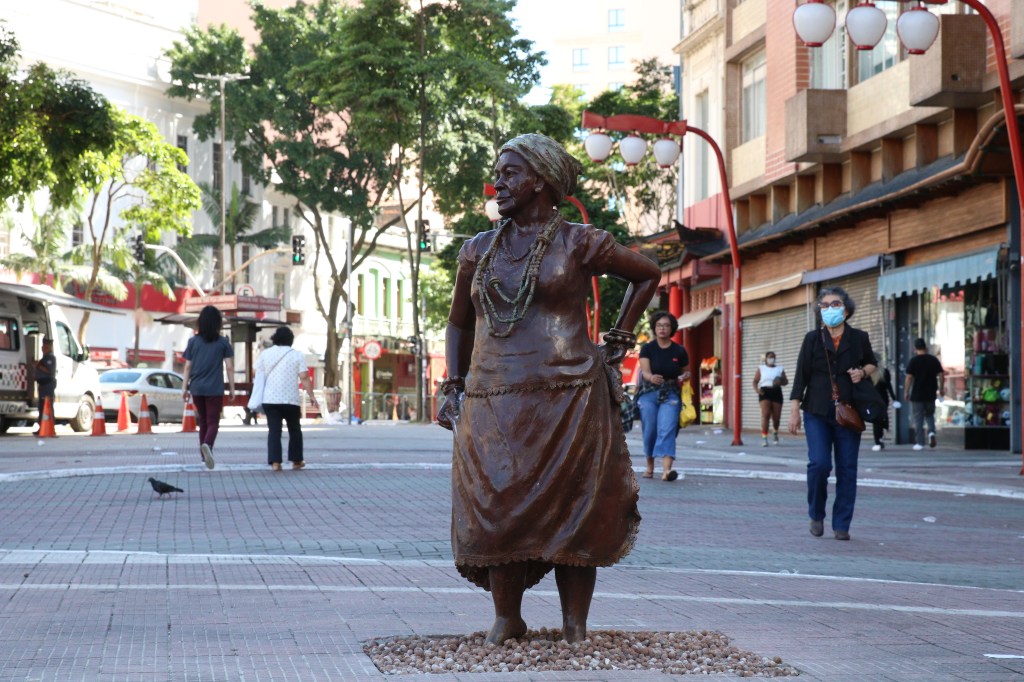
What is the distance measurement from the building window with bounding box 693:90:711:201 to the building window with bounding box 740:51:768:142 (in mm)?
3066

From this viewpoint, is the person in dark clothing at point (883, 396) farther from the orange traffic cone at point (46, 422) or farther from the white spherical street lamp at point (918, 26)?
the orange traffic cone at point (46, 422)

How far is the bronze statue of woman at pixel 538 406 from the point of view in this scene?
18.8 feet

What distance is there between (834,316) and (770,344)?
81.9 feet

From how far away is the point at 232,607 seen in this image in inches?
279

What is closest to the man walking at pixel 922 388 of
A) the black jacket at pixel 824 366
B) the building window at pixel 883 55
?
the building window at pixel 883 55

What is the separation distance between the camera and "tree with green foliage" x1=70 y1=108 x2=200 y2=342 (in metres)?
31.3

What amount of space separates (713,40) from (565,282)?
118 feet

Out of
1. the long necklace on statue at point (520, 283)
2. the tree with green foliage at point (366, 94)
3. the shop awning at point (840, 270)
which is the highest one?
the tree with green foliage at point (366, 94)

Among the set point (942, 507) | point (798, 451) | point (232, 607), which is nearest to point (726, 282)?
point (798, 451)

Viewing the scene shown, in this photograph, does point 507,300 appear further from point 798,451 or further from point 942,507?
point 798,451

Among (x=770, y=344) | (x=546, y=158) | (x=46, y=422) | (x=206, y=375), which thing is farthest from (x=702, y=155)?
(x=546, y=158)

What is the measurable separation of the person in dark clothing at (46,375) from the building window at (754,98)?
15.8 metres

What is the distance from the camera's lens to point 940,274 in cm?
2519

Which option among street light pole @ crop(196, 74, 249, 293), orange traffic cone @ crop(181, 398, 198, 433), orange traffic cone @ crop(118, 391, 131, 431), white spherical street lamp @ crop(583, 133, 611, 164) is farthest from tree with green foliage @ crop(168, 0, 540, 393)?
white spherical street lamp @ crop(583, 133, 611, 164)
